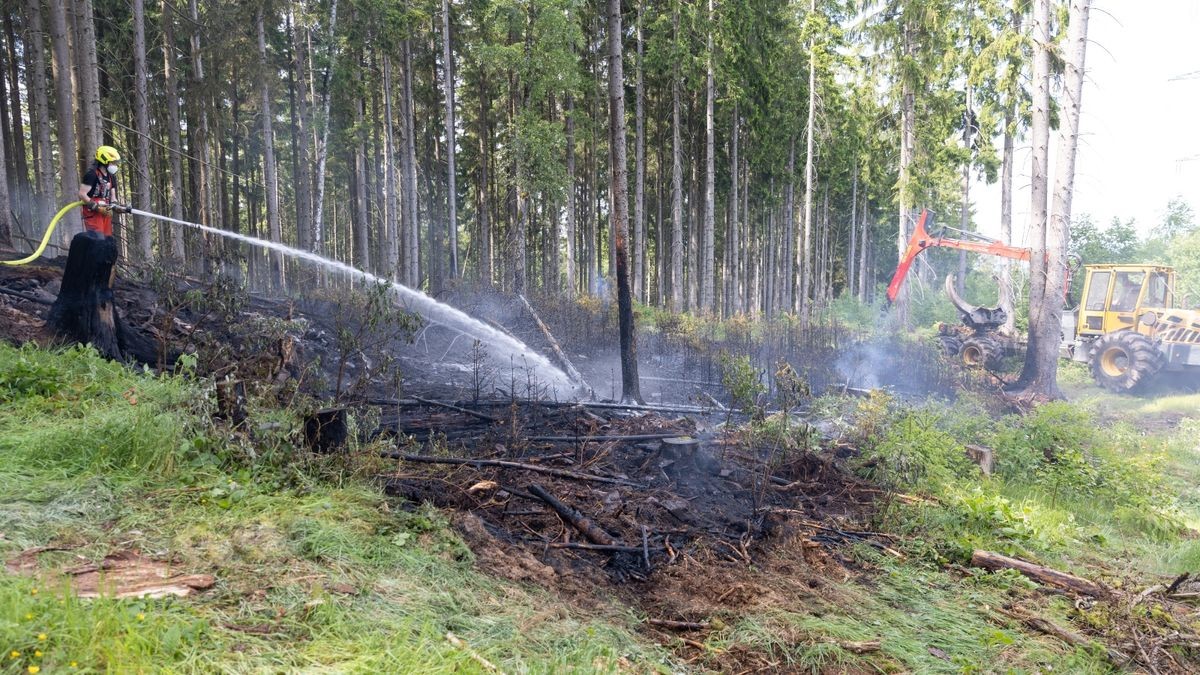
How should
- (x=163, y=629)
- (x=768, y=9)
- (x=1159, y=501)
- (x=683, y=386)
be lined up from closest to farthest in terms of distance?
(x=163, y=629) → (x=1159, y=501) → (x=683, y=386) → (x=768, y=9)

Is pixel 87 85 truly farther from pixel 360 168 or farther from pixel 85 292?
pixel 360 168

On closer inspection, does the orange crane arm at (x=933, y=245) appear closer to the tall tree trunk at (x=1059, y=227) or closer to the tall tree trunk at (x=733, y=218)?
the tall tree trunk at (x=1059, y=227)

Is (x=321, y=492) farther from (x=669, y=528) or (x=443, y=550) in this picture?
(x=669, y=528)

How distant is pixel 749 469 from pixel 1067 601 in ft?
8.87

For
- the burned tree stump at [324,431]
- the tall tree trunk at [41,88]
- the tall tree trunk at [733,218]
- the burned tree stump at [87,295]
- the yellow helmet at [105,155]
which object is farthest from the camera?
the tall tree trunk at [733,218]

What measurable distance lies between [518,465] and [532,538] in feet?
3.11

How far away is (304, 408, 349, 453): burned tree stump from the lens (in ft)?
15.8

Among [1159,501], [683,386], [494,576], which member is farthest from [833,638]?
[683,386]

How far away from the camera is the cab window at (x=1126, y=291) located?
607 inches

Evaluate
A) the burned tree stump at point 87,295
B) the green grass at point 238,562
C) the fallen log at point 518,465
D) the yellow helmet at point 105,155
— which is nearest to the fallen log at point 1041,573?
the fallen log at point 518,465

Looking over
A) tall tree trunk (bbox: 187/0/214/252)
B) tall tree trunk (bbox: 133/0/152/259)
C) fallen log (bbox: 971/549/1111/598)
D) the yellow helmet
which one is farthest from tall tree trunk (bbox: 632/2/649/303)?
fallen log (bbox: 971/549/1111/598)

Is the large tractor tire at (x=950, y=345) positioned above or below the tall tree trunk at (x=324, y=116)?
below

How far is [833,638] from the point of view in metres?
3.53

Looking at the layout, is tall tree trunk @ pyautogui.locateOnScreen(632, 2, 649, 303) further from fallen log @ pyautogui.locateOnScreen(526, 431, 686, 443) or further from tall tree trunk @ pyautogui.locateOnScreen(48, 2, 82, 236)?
fallen log @ pyautogui.locateOnScreen(526, 431, 686, 443)
